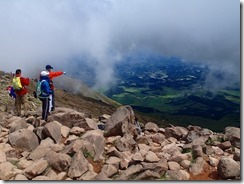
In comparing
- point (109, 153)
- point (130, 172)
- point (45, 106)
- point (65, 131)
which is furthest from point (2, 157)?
point (45, 106)

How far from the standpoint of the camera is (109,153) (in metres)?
14.3

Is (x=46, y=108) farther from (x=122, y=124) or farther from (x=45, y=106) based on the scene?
(x=122, y=124)

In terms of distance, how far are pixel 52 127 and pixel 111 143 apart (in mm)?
2840

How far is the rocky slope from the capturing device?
11984 mm

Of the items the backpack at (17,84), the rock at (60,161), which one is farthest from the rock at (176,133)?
the backpack at (17,84)

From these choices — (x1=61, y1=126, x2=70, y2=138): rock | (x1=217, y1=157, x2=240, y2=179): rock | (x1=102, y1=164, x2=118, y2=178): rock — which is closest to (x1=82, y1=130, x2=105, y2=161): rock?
(x1=102, y1=164, x2=118, y2=178): rock

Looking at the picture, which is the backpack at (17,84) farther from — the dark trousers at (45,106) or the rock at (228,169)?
the rock at (228,169)

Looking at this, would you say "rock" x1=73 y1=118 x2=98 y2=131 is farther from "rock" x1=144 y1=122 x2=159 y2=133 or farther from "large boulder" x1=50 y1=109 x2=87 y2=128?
"rock" x1=144 y1=122 x2=159 y2=133

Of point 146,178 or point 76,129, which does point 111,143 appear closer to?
point 76,129

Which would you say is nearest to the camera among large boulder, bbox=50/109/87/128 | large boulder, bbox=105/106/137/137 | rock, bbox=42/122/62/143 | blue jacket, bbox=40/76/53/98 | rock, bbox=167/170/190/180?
rock, bbox=167/170/190/180

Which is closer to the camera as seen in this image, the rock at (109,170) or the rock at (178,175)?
the rock at (178,175)

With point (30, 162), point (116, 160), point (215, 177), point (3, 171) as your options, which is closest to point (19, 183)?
point (3, 171)

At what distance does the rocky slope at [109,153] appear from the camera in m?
12.0

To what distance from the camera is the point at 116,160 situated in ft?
43.9
